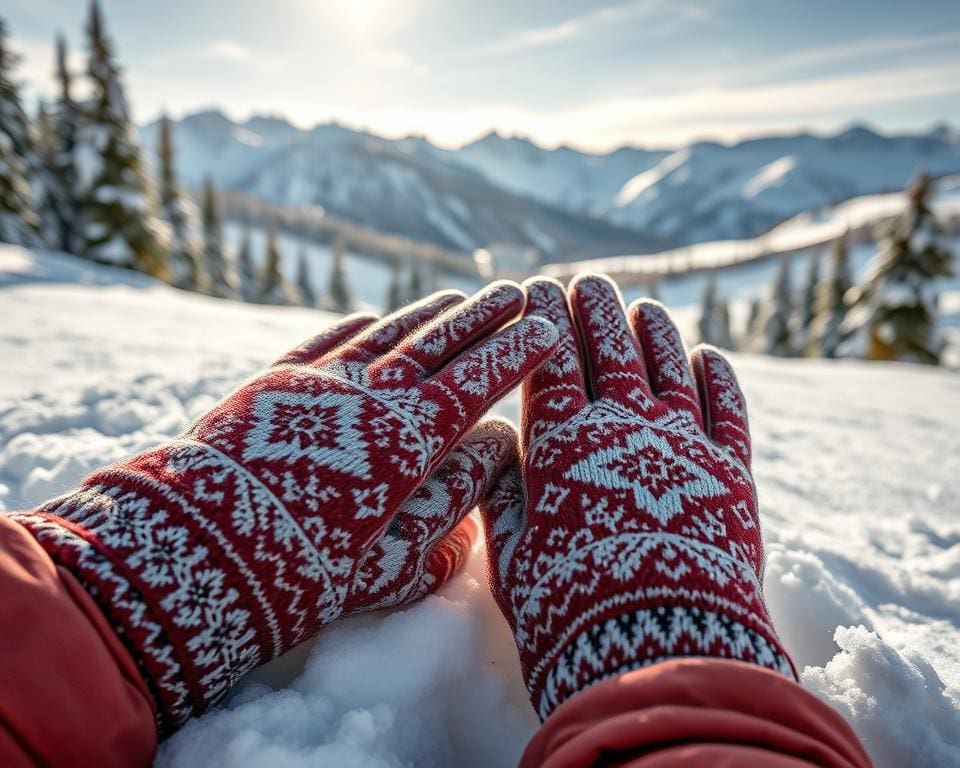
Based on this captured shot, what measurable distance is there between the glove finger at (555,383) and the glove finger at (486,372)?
8 cm

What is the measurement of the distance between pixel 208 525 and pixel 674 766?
661mm

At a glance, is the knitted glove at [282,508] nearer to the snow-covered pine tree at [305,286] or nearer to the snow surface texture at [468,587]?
the snow surface texture at [468,587]

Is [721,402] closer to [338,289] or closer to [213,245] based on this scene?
[213,245]

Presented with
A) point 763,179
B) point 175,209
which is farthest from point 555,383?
point 763,179

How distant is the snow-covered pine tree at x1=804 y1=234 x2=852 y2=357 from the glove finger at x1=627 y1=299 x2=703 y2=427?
16009mm

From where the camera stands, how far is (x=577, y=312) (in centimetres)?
152

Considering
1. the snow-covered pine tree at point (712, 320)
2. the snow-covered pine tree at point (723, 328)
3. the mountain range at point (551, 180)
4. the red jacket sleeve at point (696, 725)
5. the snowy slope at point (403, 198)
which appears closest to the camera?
the red jacket sleeve at point (696, 725)

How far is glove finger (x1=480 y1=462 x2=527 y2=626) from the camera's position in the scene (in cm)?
104

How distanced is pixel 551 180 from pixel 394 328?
20075 cm

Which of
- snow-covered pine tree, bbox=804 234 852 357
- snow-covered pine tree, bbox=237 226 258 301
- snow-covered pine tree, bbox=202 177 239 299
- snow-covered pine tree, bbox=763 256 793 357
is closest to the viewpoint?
snow-covered pine tree, bbox=804 234 852 357

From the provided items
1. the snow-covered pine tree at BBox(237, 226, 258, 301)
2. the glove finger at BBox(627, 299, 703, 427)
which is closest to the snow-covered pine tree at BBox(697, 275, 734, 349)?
the snow-covered pine tree at BBox(237, 226, 258, 301)

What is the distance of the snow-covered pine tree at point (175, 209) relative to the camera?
571 inches

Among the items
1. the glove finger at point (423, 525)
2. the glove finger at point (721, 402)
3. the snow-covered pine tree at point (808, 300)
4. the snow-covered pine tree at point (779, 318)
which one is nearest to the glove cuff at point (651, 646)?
the glove finger at point (423, 525)

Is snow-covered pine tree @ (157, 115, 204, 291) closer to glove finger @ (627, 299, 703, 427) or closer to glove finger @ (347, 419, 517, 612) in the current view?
glove finger @ (627, 299, 703, 427)
